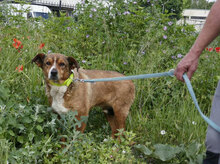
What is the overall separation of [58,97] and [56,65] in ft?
1.32

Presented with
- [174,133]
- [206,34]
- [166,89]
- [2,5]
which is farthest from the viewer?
[2,5]

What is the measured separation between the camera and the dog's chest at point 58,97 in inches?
132

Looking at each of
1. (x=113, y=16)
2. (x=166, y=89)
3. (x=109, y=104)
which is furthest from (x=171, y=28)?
(x=109, y=104)

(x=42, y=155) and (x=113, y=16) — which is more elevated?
(x=113, y=16)

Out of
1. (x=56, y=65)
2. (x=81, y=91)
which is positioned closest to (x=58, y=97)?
(x=81, y=91)

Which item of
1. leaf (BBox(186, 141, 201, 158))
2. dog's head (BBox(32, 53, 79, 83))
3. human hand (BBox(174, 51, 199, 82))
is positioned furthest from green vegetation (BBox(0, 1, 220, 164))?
human hand (BBox(174, 51, 199, 82))

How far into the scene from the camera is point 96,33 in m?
5.34

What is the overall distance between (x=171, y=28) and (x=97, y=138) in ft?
9.62

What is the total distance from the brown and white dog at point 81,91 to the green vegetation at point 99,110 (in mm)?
164

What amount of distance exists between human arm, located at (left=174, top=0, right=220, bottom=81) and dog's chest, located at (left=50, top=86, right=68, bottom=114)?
5.71 feet

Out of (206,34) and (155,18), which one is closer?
(206,34)

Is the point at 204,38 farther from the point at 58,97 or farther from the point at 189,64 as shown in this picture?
the point at 58,97

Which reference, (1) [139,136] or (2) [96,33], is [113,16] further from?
(1) [139,136]

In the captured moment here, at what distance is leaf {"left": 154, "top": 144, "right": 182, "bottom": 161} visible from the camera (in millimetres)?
3012
